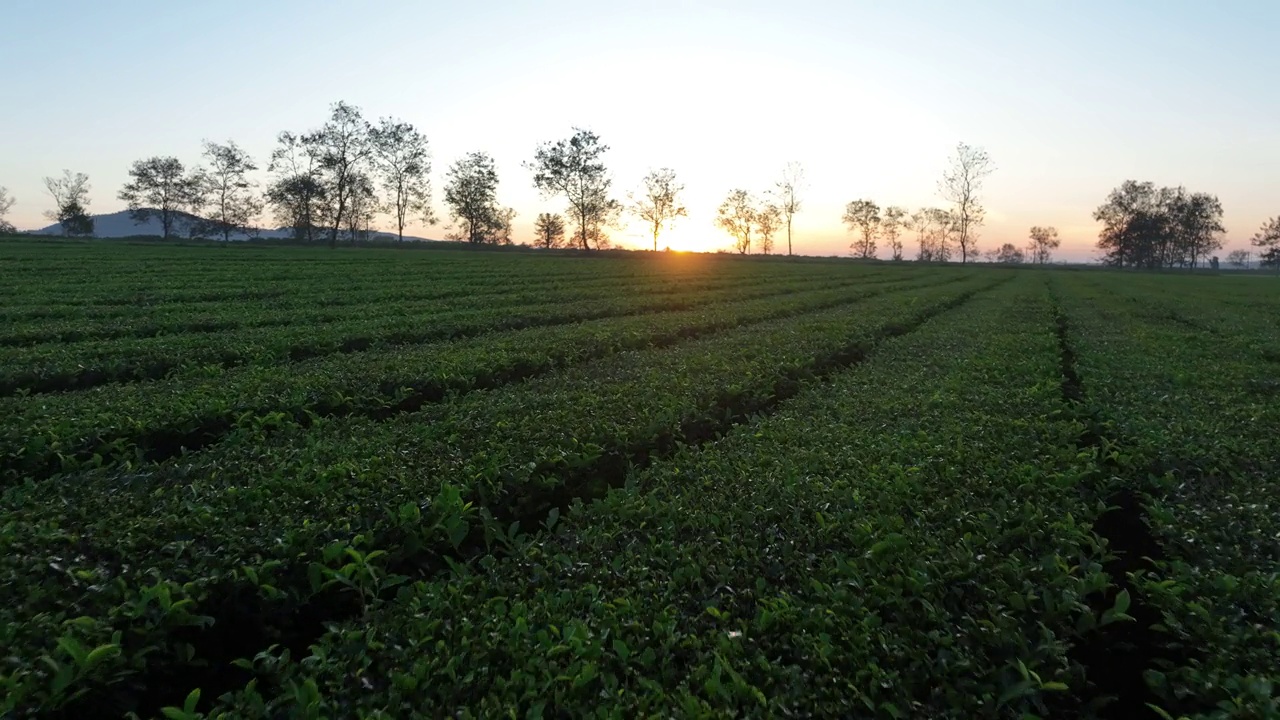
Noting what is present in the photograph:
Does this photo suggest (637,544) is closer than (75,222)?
Yes

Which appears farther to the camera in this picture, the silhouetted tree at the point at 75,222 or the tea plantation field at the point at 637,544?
the silhouetted tree at the point at 75,222

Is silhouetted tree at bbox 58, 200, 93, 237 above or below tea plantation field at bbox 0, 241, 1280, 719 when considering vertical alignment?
above

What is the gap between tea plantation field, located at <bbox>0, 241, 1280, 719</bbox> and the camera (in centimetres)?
331

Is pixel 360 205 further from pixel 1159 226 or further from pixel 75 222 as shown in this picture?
pixel 1159 226

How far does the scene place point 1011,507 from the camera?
5.24m

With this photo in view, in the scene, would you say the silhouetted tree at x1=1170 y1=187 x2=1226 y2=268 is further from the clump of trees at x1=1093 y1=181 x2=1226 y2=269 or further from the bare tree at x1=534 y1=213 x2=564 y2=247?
the bare tree at x1=534 y1=213 x2=564 y2=247

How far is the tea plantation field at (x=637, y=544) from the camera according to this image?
3314mm

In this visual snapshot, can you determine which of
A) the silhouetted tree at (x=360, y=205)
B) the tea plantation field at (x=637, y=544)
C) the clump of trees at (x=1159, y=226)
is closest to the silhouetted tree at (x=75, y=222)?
the silhouetted tree at (x=360, y=205)

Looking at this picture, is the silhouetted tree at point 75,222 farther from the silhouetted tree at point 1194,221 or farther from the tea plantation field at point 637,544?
the silhouetted tree at point 1194,221

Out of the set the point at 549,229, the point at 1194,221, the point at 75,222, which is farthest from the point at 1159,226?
the point at 75,222

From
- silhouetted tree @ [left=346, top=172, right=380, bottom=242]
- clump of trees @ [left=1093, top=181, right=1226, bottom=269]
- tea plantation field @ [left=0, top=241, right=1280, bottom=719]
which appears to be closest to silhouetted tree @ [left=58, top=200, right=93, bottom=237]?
silhouetted tree @ [left=346, top=172, right=380, bottom=242]

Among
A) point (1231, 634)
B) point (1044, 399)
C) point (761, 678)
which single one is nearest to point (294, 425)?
point (761, 678)

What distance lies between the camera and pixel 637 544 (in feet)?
15.5

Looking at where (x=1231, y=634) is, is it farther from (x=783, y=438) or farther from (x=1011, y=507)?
(x=783, y=438)
